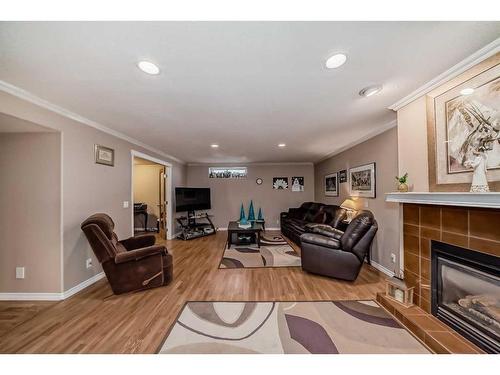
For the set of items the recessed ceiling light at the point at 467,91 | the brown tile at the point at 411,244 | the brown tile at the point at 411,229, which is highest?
the recessed ceiling light at the point at 467,91

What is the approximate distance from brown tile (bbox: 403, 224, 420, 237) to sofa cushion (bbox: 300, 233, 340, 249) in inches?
34.2

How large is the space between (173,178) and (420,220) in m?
5.50

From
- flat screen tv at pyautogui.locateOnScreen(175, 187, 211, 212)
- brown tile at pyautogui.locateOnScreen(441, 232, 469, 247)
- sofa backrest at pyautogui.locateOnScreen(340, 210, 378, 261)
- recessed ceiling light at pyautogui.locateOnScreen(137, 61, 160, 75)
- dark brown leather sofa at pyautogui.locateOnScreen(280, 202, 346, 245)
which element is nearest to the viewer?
recessed ceiling light at pyautogui.locateOnScreen(137, 61, 160, 75)

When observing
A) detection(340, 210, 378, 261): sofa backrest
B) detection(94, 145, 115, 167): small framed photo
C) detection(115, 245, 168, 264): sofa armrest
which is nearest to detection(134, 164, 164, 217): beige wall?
detection(94, 145, 115, 167): small framed photo

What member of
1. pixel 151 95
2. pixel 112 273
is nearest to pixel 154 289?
pixel 112 273

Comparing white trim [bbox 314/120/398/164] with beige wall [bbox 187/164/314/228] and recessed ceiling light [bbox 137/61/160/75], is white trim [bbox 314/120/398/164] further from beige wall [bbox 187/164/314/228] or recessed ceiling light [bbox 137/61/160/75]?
recessed ceiling light [bbox 137/61/160/75]

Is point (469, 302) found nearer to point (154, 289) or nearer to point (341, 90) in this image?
point (341, 90)

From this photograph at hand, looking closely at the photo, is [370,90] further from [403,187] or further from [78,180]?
[78,180]

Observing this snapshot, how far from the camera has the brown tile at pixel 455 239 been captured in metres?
1.58

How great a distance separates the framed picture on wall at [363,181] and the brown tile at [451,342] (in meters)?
2.23

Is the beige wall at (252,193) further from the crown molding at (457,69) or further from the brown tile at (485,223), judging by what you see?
the brown tile at (485,223)

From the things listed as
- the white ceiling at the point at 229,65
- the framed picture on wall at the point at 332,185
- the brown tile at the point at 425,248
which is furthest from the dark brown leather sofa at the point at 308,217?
the white ceiling at the point at 229,65

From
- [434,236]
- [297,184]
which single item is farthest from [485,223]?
[297,184]

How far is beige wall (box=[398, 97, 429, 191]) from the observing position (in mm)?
1973
